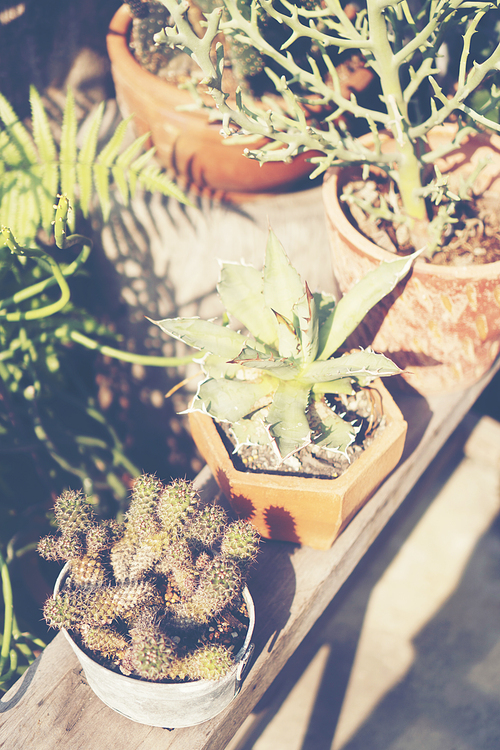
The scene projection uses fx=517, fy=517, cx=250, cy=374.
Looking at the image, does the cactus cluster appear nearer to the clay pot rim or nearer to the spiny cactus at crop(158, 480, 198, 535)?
the spiny cactus at crop(158, 480, 198, 535)

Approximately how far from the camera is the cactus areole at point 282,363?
768 mm

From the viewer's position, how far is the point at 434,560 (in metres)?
1.67

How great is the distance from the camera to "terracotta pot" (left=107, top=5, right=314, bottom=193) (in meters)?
1.12

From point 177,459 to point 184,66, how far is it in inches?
43.1

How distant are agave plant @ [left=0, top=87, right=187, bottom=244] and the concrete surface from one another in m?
1.28

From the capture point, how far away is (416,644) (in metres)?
1.51

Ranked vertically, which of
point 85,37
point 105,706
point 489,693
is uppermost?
point 85,37

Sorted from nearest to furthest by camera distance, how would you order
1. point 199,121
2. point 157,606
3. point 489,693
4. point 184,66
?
point 157,606, point 199,121, point 184,66, point 489,693

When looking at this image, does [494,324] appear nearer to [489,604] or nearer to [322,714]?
[489,604]

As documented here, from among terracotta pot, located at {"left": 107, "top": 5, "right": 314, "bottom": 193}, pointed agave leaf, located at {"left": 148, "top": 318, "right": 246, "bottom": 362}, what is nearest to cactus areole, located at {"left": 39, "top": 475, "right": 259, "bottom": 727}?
pointed agave leaf, located at {"left": 148, "top": 318, "right": 246, "bottom": 362}

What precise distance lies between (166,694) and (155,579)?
0.14 m

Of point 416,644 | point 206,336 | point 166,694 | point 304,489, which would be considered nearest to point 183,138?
point 206,336

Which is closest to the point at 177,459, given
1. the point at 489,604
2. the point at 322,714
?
the point at 322,714

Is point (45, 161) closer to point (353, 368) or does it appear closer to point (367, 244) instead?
point (367, 244)
